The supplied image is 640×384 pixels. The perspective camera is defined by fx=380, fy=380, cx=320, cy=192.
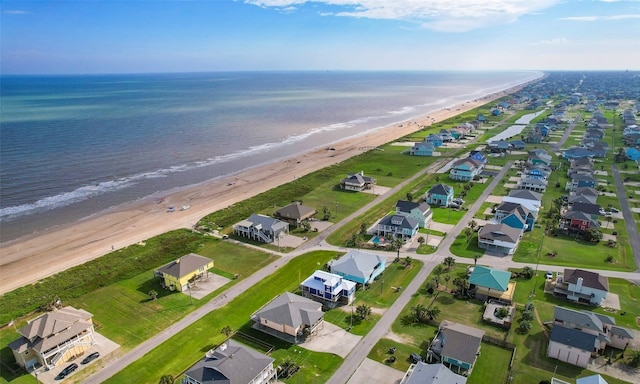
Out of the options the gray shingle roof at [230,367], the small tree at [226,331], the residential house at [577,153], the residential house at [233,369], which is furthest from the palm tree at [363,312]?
the residential house at [577,153]

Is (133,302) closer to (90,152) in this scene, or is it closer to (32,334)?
(32,334)

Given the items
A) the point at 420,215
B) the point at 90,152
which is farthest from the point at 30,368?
the point at 90,152

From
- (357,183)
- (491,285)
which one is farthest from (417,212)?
(357,183)

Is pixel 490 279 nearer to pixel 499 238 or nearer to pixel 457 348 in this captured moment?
pixel 457 348

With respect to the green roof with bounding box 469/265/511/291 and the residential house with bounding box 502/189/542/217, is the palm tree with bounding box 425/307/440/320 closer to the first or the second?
the green roof with bounding box 469/265/511/291

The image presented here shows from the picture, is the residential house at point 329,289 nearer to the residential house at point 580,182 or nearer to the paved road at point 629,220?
the paved road at point 629,220

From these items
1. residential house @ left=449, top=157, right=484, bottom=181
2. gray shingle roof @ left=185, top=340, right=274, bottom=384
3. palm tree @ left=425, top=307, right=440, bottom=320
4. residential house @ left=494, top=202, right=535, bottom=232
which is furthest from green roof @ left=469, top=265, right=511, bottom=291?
residential house @ left=449, top=157, right=484, bottom=181
